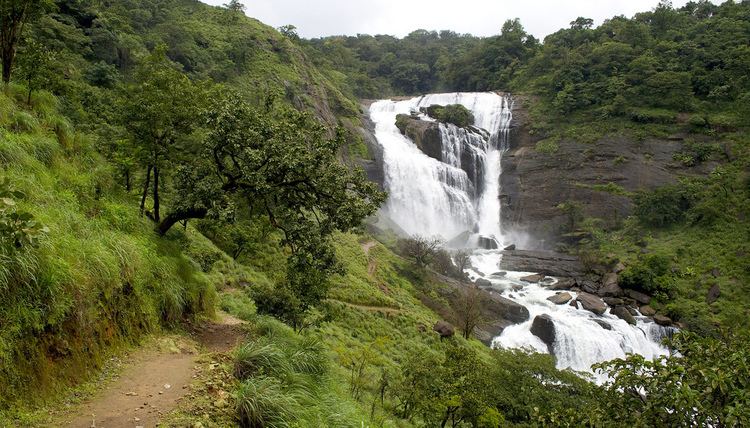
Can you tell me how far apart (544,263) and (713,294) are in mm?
12735

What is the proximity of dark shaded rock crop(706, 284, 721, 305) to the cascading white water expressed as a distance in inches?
A: 254

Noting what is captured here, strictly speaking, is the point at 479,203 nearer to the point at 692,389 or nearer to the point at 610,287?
the point at 610,287

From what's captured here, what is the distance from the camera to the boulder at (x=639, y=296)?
109 feet

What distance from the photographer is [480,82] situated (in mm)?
80750

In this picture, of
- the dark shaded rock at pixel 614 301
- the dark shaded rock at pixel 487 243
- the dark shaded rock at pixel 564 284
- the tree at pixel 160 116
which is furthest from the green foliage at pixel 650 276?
the tree at pixel 160 116

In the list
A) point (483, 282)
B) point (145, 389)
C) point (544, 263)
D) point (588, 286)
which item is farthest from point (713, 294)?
point (145, 389)

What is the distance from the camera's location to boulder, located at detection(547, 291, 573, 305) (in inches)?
1300

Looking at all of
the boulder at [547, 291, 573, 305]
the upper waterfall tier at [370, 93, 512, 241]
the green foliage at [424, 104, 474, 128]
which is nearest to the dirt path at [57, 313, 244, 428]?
the boulder at [547, 291, 573, 305]

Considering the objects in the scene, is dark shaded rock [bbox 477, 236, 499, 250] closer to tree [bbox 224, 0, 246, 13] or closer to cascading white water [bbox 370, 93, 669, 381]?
cascading white water [bbox 370, 93, 669, 381]

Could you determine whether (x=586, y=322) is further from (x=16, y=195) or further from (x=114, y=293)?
(x=16, y=195)

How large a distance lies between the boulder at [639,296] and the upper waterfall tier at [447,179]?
1763cm

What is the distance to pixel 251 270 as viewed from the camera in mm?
22797

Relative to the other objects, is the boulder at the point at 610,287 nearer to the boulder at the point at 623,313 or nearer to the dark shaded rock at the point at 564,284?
the dark shaded rock at the point at 564,284

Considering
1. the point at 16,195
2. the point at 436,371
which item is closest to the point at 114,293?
Answer: the point at 16,195
